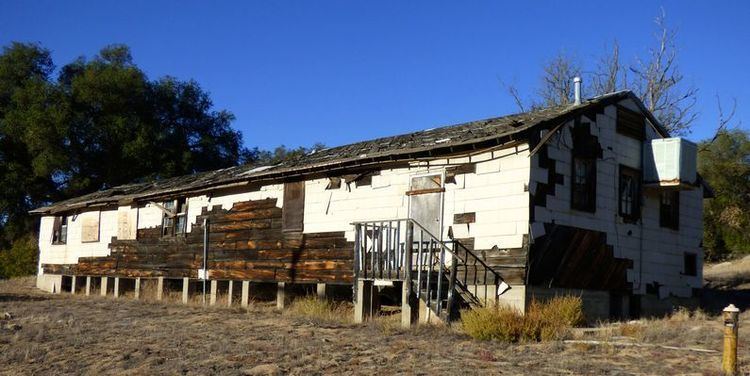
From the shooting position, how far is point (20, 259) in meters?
39.8

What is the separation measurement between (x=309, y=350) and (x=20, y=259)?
32.8 metres

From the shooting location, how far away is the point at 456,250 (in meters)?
15.6

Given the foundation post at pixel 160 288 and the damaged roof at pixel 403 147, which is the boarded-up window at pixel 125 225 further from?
the foundation post at pixel 160 288

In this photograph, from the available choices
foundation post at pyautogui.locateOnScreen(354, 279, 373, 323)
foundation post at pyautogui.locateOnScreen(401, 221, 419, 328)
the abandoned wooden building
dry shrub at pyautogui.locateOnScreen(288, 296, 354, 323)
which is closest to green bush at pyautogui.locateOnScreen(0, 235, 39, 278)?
the abandoned wooden building

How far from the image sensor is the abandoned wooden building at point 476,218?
15031 mm

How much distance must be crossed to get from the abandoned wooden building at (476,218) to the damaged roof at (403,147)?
6cm

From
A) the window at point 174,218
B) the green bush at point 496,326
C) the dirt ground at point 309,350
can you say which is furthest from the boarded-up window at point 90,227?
the green bush at point 496,326

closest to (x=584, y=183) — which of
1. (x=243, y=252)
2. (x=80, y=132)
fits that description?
(x=243, y=252)

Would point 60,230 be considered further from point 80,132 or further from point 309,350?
point 309,350

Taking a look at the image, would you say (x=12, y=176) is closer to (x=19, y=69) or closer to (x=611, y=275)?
(x=19, y=69)

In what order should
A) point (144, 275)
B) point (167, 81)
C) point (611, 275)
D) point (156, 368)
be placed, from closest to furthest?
point (156, 368), point (611, 275), point (144, 275), point (167, 81)

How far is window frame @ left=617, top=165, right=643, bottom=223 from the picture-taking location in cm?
1733

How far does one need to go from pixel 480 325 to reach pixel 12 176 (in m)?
32.8

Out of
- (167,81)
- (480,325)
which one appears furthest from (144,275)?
(167,81)
